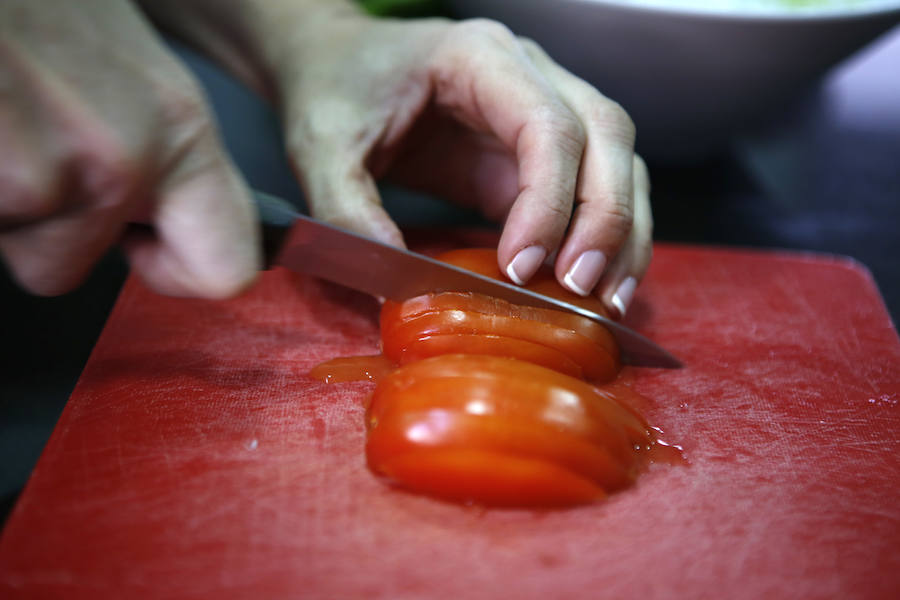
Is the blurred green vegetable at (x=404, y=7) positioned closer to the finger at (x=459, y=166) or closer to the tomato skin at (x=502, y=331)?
the finger at (x=459, y=166)

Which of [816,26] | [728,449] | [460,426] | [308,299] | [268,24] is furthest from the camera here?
[268,24]

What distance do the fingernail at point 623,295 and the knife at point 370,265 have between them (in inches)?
2.9

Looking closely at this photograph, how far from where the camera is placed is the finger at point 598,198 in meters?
1.41

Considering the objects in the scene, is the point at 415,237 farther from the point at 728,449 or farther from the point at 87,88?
the point at 87,88

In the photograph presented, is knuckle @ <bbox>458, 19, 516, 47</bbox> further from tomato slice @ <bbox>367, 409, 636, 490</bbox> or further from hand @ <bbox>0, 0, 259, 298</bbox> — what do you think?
tomato slice @ <bbox>367, 409, 636, 490</bbox>

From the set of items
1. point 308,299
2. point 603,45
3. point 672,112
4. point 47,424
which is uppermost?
point 603,45

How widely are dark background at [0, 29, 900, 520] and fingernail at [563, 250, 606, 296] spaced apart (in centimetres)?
85

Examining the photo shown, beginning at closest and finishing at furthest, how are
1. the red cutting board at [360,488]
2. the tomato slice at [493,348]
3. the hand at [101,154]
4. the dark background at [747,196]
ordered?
the hand at [101,154] < the red cutting board at [360,488] < the tomato slice at [493,348] < the dark background at [747,196]

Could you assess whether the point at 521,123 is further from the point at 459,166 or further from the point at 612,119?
the point at 459,166

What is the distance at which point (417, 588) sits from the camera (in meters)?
1.00

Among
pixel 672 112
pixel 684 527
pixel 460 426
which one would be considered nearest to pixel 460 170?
pixel 672 112

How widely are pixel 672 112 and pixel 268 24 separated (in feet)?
3.71

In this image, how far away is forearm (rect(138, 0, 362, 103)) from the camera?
186cm

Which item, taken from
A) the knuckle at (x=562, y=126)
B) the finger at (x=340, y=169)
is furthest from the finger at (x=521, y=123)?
the finger at (x=340, y=169)
